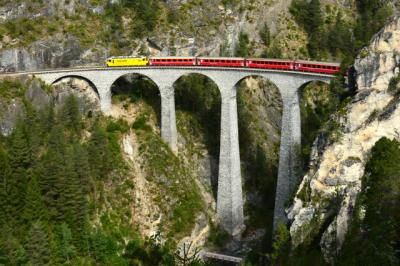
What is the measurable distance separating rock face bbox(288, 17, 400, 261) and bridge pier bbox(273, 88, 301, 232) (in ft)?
42.0

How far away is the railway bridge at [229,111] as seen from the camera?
185 feet

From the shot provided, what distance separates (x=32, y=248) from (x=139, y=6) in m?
48.2

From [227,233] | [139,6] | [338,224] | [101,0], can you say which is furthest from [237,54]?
[338,224]

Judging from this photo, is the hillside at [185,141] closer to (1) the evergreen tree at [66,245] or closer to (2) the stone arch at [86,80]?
(1) the evergreen tree at [66,245]

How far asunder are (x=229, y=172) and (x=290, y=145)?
10.4m

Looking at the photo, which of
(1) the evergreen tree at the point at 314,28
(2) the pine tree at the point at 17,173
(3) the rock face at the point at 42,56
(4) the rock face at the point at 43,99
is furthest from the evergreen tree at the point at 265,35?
(2) the pine tree at the point at 17,173

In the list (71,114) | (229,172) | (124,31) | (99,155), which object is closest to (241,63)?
(229,172)

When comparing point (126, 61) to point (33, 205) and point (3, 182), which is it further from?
point (33, 205)

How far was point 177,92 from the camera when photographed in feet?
250

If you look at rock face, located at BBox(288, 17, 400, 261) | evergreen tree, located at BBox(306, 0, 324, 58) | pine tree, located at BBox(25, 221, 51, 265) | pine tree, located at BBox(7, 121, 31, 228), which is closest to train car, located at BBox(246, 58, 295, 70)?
rock face, located at BBox(288, 17, 400, 261)

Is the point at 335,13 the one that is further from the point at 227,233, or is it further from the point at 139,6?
the point at 227,233

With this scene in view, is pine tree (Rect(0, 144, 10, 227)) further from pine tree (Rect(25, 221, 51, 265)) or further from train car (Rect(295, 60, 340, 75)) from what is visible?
train car (Rect(295, 60, 340, 75))

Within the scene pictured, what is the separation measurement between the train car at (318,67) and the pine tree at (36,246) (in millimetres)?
32536

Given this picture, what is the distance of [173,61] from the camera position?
6694cm
